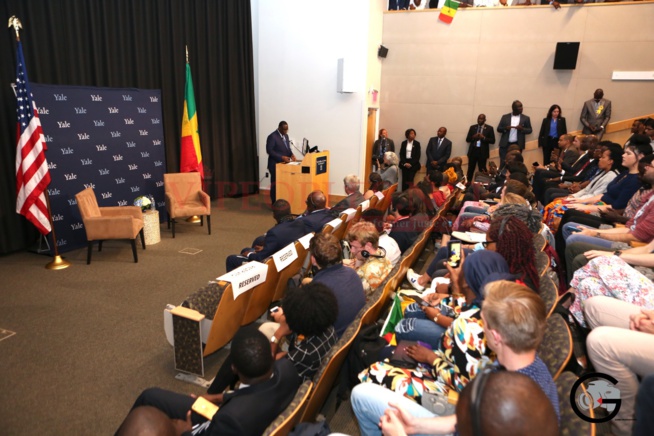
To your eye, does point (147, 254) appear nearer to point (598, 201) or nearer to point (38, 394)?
point (38, 394)

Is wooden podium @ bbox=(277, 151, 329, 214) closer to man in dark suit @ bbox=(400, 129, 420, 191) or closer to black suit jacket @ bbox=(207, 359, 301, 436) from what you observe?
man in dark suit @ bbox=(400, 129, 420, 191)

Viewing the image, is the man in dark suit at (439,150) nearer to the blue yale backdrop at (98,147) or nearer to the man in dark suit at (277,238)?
Result: the blue yale backdrop at (98,147)

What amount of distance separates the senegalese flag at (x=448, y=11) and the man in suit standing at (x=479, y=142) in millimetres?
2163

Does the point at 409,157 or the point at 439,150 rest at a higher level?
the point at 439,150

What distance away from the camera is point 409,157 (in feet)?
31.8

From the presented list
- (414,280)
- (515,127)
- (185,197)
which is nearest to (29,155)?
(185,197)

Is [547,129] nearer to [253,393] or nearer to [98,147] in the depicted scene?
[98,147]

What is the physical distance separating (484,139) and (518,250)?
712cm

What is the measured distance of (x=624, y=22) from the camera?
26.9 feet

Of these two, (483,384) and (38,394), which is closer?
(483,384)

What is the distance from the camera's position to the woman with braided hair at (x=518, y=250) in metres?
2.55

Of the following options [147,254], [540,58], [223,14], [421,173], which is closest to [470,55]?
[540,58]

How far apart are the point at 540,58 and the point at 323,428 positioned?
9.22m

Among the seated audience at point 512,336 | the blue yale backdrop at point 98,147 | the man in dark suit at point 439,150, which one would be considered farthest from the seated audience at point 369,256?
the man in dark suit at point 439,150
